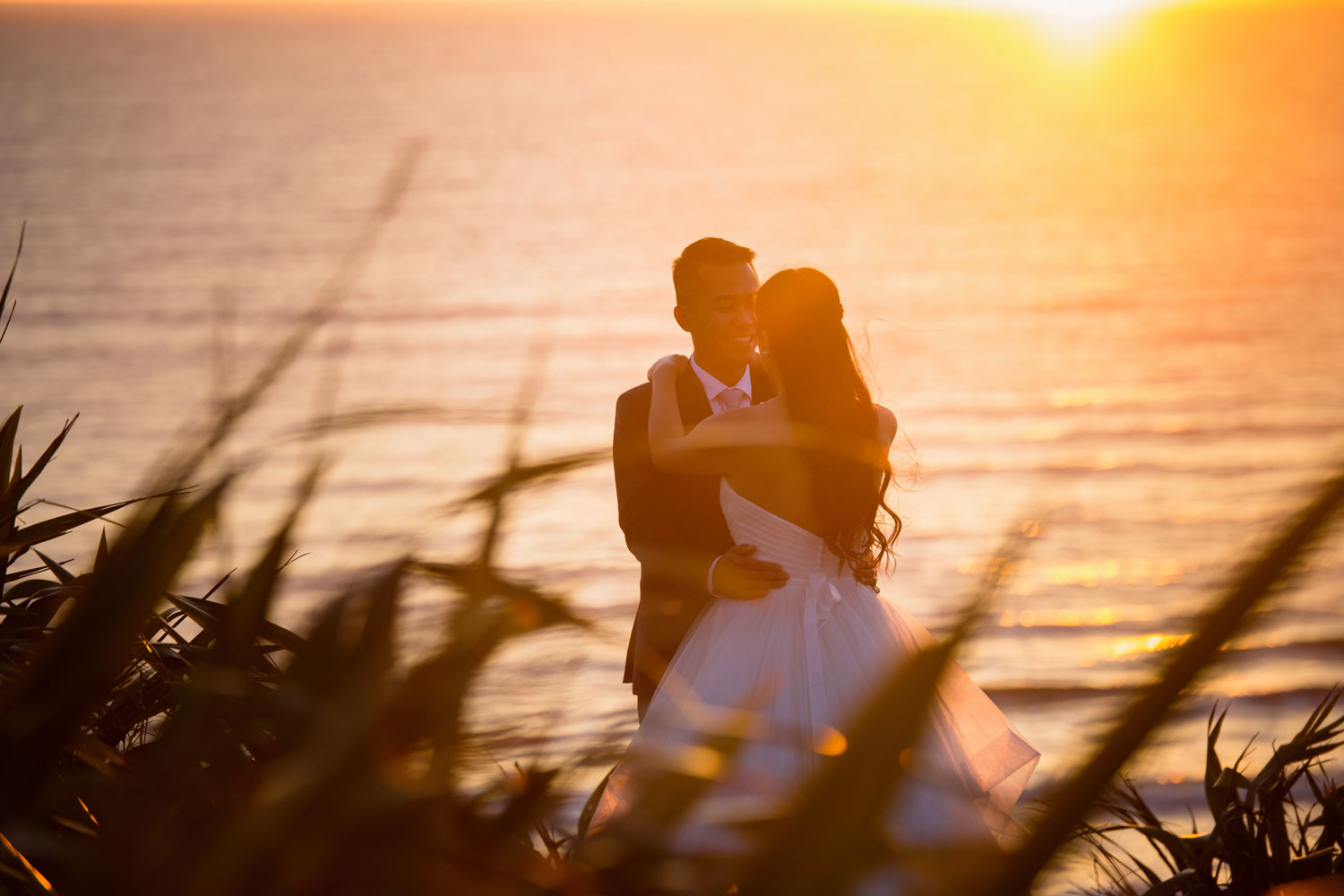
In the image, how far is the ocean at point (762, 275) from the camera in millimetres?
839

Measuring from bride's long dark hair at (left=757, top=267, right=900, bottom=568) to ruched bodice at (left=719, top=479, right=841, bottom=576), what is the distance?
0.12 m

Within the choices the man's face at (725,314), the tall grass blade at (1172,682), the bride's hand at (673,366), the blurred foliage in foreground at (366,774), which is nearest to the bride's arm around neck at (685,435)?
the bride's hand at (673,366)

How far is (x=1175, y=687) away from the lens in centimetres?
38

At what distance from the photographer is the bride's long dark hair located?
3.61 meters

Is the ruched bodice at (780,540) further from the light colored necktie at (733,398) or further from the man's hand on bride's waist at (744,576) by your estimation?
the light colored necktie at (733,398)

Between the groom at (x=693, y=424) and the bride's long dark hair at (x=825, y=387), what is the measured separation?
293 millimetres

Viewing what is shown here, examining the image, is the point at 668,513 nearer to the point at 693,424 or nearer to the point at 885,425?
the point at 693,424

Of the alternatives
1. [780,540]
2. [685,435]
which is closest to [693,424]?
[685,435]

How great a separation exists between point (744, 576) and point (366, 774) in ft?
10.7

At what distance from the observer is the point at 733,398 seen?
414 cm

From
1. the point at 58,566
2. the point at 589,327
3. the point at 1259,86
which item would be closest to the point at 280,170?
the point at 589,327

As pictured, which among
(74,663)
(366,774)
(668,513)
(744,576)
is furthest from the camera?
(668,513)

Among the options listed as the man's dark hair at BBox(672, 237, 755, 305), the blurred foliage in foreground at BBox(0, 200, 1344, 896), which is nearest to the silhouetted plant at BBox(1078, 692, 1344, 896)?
the man's dark hair at BBox(672, 237, 755, 305)

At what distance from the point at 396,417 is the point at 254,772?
11.1 inches
